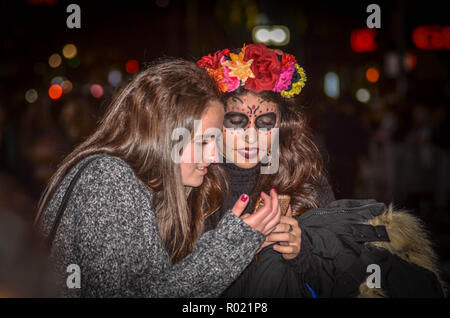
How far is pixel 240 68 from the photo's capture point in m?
2.53

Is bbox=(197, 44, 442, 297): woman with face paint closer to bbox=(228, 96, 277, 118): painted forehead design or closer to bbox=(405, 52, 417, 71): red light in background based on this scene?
bbox=(228, 96, 277, 118): painted forehead design

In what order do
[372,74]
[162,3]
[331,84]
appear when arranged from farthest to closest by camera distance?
1. [331,84]
2. [372,74]
3. [162,3]

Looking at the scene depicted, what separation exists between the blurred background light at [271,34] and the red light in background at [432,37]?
4619mm

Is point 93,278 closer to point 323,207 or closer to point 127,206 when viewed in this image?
point 127,206

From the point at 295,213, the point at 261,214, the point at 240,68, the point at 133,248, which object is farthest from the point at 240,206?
the point at 240,68

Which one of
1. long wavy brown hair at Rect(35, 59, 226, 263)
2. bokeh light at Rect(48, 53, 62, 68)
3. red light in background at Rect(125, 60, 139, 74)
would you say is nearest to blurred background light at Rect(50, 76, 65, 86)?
bokeh light at Rect(48, 53, 62, 68)

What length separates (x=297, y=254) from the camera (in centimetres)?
221

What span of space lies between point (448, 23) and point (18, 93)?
13.2 meters

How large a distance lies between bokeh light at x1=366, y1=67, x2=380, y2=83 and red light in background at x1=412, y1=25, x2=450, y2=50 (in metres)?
12.7

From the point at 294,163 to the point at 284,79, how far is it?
0.53 meters

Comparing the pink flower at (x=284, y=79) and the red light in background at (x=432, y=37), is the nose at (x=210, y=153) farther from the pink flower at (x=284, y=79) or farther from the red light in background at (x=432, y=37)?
the red light in background at (x=432, y=37)

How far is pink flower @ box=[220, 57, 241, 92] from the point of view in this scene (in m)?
2.50

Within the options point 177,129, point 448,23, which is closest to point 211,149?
point 177,129

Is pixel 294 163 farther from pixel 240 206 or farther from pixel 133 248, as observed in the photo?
pixel 133 248
